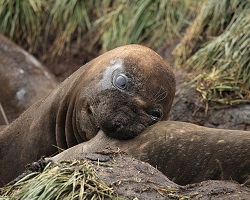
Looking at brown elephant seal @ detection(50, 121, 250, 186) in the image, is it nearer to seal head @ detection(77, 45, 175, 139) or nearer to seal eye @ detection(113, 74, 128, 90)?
seal head @ detection(77, 45, 175, 139)

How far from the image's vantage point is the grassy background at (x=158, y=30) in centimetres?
979

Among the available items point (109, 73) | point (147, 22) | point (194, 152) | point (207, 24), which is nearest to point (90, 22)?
point (147, 22)

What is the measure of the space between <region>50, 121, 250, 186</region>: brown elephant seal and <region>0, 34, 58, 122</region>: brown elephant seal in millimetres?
3614

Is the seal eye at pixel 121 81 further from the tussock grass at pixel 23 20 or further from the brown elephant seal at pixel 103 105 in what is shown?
the tussock grass at pixel 23 20

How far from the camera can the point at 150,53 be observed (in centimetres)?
781

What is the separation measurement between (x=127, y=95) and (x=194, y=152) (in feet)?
3.88

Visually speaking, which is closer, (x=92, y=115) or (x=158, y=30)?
(x=92, y=115)

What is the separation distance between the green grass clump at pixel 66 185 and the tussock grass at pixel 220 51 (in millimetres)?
4192

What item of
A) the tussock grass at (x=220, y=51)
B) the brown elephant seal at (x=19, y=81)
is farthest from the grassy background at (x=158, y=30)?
the brown elephant seal at (x=19, y=81)

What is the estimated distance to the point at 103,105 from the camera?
7461 mm

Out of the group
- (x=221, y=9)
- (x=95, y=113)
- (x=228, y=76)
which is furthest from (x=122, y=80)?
(x=221, y=9)

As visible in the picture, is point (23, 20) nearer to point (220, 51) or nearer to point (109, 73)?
point (220, 51)

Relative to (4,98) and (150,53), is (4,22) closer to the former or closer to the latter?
(4,98)

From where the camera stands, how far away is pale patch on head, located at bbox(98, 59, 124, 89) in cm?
755
